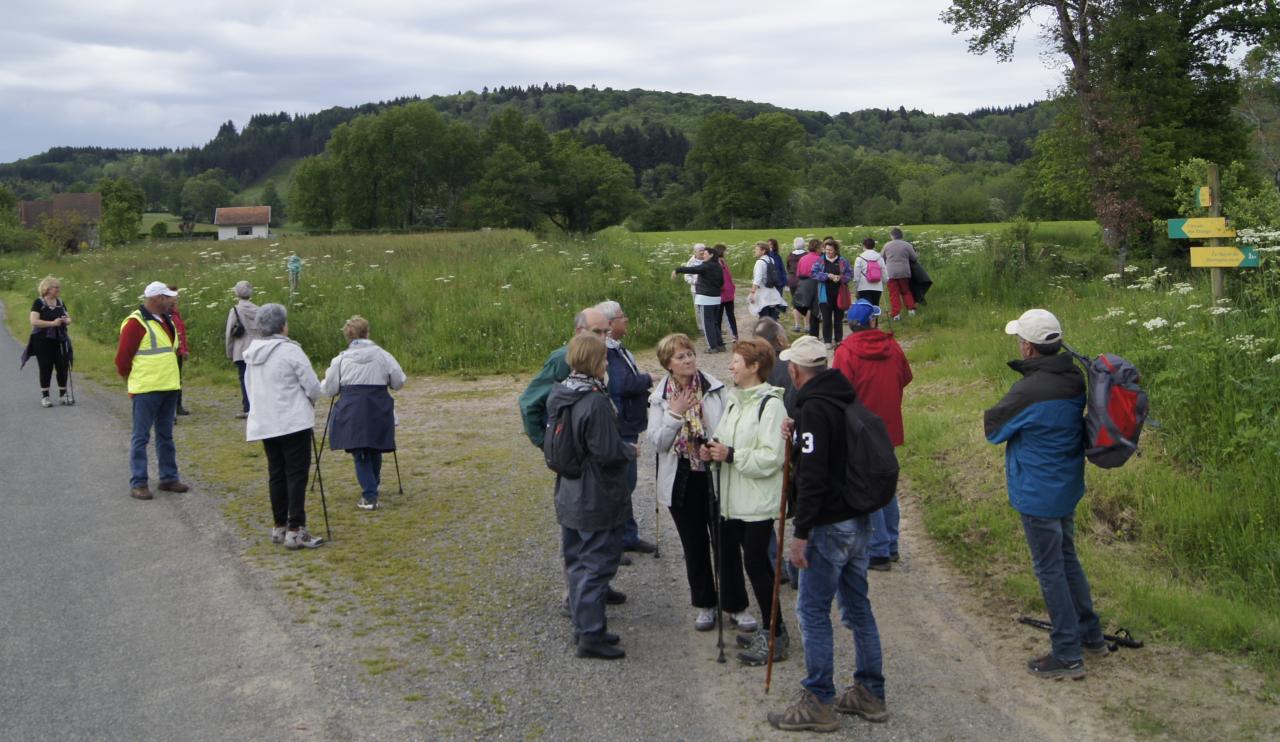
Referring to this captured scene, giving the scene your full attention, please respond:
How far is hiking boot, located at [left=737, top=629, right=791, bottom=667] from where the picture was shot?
5.89 meters

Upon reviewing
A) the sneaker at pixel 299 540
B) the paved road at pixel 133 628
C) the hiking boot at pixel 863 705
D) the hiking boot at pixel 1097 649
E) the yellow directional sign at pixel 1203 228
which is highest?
the yellow directional sign at pixel 1203 228

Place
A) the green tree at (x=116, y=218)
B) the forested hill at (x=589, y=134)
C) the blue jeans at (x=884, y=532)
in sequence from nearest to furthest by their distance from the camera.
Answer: the blue jeans at (x=884, y=532)
the green tree at (x=116, y=218)
the forested hill at (x=589, y=134)

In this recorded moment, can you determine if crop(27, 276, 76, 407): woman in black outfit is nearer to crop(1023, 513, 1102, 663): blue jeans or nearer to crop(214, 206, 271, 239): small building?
crop(1023, 513, 1102, 663): blue jeans

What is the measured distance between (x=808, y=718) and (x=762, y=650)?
0.88 m

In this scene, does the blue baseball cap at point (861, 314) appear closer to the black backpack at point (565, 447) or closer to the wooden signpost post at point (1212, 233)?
the black backpack at point (565, 447)

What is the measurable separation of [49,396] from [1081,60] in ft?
86.8

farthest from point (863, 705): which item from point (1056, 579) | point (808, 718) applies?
point (1056, 579)

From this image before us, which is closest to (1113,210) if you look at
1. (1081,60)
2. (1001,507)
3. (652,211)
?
(1081,60)

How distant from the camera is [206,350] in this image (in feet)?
63.1

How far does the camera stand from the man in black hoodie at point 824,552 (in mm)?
5031

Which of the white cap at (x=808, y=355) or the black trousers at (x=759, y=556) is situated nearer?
the white cap at (x=808, y=355)

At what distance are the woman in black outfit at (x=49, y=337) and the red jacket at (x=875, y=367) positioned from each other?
12425 millimetres

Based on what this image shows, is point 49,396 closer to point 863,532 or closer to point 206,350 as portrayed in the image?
point 206,350

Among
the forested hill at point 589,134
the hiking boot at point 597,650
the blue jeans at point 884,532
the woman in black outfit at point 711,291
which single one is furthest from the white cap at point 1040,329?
the forested hill at point 589,134
